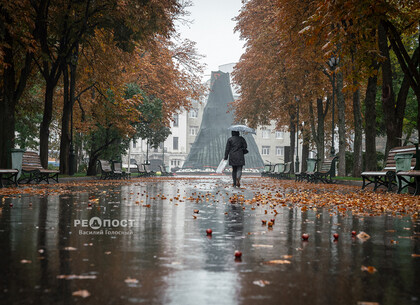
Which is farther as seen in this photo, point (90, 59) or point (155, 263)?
point (90, 59)

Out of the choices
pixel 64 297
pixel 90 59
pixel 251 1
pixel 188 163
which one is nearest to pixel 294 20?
pixel 90 59

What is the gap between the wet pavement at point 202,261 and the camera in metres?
3.02

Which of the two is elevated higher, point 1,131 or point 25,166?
point 1,131

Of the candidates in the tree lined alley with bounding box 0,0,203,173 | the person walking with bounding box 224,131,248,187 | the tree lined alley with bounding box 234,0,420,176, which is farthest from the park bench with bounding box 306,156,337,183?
the tree lined alley with bounding box 0,0,203,173

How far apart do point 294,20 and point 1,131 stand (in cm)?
1334

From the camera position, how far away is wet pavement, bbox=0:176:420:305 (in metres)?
3.02

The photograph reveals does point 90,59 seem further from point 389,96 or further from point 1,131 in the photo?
point 389,96

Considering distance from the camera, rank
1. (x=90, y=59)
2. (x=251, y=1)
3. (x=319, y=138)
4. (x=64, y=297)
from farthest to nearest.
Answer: (x=251, y=1) → (x=319, y=138) → (x=90, y=59) → (x=64, y=297)

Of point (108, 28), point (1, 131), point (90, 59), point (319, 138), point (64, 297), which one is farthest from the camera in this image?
point (319, 138)

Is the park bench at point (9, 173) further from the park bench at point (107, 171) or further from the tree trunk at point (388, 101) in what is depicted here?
the tree trunk at point (388, 101)

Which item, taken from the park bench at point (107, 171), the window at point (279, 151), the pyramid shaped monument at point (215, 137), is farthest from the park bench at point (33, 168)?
the window at point (279, 151)

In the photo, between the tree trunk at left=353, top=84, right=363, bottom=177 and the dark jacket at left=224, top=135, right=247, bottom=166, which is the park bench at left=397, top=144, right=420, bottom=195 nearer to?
the dark jacket at left=224, top=135, right=247, bottom=166

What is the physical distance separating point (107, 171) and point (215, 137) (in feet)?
140

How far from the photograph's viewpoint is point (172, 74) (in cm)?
3788
